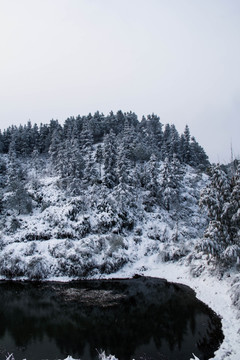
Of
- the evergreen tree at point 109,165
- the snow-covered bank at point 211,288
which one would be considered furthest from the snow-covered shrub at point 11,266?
the evergreen tree at point 109,165

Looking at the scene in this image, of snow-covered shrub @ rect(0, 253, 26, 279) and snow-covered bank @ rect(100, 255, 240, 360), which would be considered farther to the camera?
snow-covered shrub @ rect(0, 253, 26, 279)

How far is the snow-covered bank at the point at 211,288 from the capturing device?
679 inches

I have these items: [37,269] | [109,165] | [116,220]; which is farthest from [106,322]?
[109,165]

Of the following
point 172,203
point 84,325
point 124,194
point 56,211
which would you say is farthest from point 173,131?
point 84,325

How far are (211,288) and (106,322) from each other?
41.3ft

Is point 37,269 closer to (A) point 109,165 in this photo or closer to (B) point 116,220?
(B) point 116,220

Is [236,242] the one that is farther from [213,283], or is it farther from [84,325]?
[84,325]

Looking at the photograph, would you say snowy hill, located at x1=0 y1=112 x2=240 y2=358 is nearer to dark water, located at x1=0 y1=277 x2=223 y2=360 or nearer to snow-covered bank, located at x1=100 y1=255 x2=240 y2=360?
snow-covered bank, located at x1=100 y1=255 x2=240 y2=360

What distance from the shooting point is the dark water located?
18.1 metres

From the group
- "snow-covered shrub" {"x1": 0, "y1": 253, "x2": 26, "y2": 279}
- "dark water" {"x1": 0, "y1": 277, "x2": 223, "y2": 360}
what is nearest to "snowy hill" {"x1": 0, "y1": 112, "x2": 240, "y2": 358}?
"snow-covered shrub" {"x1": 0, "y1": 253, "x2": 26, "y2": 279}

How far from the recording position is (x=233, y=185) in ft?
97.8

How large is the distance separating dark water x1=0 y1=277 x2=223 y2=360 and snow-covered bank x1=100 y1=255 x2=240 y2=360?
73cm

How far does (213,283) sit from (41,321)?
18.4 meters

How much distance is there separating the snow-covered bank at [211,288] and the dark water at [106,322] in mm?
726
